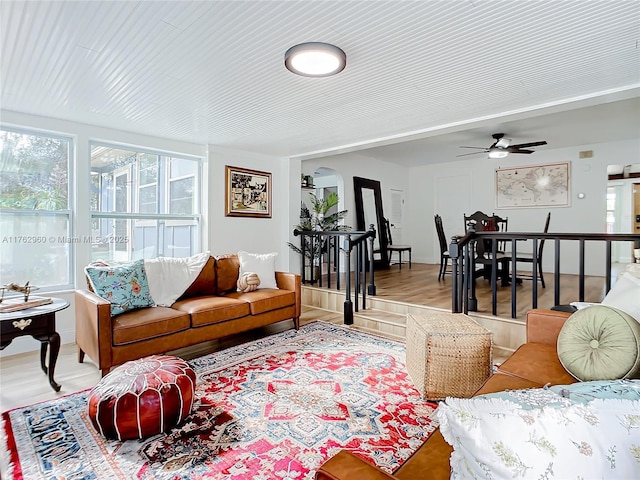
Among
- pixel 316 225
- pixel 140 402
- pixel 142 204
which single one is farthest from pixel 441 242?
pixel 140 402

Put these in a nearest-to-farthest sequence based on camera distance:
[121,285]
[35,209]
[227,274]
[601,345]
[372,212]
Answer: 1. [601,345]
2. [121,285]
3. [35,209]
4. [227,274]
5. [372,212]

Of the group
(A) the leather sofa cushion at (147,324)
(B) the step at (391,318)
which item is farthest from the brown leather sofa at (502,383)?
(A) the leather sofa cushion at (147,324)

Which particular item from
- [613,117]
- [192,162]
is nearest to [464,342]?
[192,162]

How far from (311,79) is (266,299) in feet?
7.00

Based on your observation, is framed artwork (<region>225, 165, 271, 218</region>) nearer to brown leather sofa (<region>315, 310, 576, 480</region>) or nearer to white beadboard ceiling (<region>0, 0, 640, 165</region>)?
white beadboard ceiling (<region>0, 0, 640, 165</region>)

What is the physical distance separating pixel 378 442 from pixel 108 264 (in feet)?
8.96

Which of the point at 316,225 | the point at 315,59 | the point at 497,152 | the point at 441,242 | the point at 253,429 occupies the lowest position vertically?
the point at 253,429

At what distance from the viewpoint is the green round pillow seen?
138cm

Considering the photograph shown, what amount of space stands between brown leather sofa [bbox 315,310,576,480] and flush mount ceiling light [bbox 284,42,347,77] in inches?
79.4

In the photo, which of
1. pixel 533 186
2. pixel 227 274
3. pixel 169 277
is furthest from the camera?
pixel 533 186

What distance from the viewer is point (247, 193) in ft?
16.8

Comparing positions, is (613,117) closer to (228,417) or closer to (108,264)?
(228,417)

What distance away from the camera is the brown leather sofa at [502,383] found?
884 millimetres

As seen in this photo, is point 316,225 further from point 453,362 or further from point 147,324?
point 453,362
